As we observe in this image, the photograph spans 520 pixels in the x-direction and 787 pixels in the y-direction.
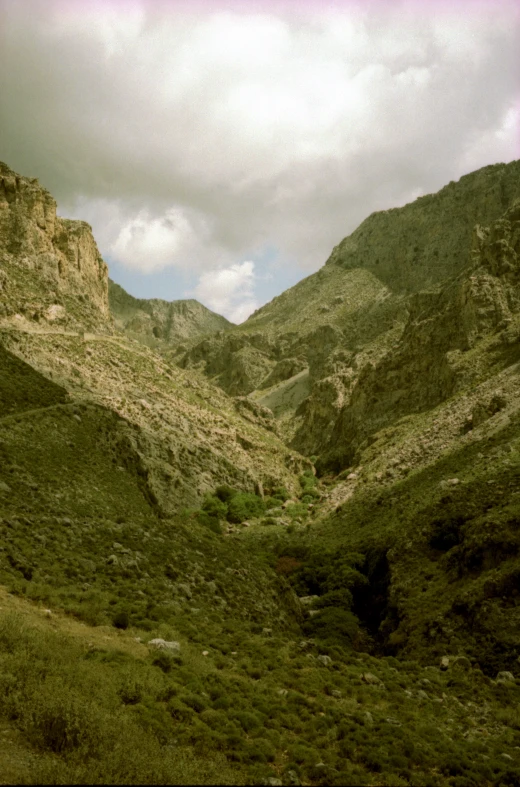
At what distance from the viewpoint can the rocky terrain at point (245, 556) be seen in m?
10.3

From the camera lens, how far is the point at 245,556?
95.2 ft

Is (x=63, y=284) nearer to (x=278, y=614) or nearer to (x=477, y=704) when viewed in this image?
(x=278, y=614)

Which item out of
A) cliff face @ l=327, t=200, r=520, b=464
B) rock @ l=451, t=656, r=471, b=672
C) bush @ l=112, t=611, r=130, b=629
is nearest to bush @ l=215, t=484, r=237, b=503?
cliff face @ l=327, t=200, r=520, b=464

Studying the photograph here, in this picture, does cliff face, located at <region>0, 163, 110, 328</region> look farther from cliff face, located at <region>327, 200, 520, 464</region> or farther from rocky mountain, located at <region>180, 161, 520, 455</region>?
rocky mountain, located at <region>180, 161, 520, 455</region>

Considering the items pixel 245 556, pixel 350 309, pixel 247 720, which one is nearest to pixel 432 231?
pixel 350 309

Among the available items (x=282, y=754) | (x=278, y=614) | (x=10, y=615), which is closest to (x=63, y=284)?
(x=278, y=614)

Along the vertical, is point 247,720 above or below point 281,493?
above

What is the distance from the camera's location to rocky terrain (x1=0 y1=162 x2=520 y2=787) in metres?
Answer: 10.3

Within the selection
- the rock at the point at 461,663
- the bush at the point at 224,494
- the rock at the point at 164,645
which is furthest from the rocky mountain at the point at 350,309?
the rock at the point at 164,645

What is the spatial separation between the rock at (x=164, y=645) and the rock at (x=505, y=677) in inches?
454

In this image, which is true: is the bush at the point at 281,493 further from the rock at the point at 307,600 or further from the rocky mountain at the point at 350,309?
the rocky mountain at the point at 350,309

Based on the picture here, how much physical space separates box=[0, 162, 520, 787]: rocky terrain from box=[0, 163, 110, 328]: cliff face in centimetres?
33

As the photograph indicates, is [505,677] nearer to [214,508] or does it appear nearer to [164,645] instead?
[164,645]

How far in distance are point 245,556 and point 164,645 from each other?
594 inches
